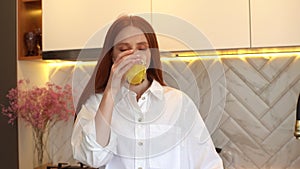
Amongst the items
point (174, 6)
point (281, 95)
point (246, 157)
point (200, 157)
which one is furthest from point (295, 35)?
point (200, 157)

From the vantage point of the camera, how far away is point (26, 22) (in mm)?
1889

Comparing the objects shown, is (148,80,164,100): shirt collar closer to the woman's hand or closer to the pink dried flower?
the woman's hand

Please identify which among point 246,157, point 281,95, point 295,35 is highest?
point 295,35

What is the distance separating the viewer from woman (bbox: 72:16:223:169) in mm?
766

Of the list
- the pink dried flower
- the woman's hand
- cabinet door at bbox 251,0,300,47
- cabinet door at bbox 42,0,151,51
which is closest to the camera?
the woman's hand

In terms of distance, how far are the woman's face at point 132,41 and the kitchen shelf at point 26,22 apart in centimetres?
118

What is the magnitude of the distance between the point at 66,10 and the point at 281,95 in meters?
1.04

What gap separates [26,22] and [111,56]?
1.20 m

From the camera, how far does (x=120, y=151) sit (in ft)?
2.91

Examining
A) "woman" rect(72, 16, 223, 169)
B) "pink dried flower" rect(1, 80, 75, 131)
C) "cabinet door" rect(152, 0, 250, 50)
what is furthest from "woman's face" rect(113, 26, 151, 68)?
"pink dried flower" rect(1, 80, 75, 131)

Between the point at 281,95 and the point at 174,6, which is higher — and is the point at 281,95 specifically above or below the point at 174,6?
below

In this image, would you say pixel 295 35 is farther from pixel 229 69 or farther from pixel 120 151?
pixel 120 151

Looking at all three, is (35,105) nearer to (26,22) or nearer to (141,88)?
(26,22)

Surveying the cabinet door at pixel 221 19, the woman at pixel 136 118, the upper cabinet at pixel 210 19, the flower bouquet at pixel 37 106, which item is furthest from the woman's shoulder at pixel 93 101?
the flower bouquet at pixel 37 106
